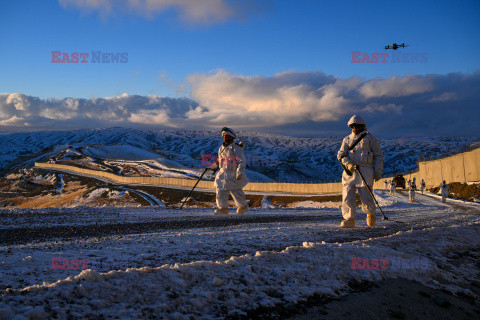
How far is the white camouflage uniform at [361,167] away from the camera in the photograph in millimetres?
9547

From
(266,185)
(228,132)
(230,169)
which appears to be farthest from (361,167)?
(266,185)

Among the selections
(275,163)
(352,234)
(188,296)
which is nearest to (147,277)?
(188,296)

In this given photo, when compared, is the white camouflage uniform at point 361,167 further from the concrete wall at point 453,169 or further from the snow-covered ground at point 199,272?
the concrete wall at point 453,169

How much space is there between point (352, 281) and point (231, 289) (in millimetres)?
1338

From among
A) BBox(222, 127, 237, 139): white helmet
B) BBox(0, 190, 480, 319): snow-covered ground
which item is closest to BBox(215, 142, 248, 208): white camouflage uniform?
BBox(222, 127, 237, 139): white helmet

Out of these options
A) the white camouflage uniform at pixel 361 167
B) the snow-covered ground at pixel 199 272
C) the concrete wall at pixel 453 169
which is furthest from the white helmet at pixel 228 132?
the concrete wall at pixel 453 169

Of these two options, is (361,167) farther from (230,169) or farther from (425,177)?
(425,177)

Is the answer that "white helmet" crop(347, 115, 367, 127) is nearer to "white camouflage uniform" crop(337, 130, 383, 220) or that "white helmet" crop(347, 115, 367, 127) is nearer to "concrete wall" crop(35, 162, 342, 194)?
"white camouflage uniform" crop(337, 130, 383, 220)

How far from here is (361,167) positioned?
9680 millimetres

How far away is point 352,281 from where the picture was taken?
3572mm

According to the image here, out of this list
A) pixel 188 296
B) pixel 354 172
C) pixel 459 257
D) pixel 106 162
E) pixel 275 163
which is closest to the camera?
pixel 188 296

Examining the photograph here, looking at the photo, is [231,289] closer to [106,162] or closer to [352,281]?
[352,281]

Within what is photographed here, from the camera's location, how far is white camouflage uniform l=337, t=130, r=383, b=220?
955 centimetres

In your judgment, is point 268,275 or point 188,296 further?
point 268,275
